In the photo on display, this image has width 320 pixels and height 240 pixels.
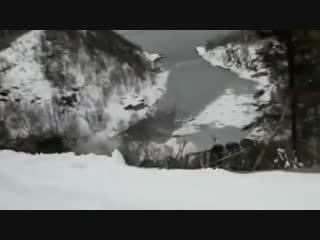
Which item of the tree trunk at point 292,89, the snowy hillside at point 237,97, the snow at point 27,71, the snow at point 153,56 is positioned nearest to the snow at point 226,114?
the snowy hillside at point 237,97

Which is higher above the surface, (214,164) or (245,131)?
(245,131)

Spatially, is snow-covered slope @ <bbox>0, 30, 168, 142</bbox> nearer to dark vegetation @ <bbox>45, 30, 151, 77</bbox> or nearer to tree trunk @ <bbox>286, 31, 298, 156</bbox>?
dark vegetation @ <bbox>45, 30, 151, 77</bbox>

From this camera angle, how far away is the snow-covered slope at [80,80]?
13.1 ft

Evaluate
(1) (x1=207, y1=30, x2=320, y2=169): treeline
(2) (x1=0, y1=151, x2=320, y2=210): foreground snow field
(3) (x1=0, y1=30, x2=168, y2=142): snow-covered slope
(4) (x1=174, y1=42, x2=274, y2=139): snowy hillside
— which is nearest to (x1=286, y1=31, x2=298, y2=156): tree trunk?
(1) (x1=207, y1=30, x2=320, y2=169): treeline

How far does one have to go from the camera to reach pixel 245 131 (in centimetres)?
382

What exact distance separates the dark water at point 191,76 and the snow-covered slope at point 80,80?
12 cm

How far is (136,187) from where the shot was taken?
3.69 meters

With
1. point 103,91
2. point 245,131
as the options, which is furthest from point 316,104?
point 103,91

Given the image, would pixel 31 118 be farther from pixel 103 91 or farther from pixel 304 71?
pixel 304 71

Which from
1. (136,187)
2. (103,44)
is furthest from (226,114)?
(103,44)

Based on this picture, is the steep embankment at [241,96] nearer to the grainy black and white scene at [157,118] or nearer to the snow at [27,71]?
the grainy black and white scene at [157,118]

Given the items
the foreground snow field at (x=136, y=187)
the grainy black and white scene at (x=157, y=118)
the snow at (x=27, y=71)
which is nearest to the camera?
the foreground snow field at (x=136, y=187)

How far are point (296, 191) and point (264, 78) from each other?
0.89 metres

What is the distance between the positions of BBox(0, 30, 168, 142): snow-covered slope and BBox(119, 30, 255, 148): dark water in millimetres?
121
